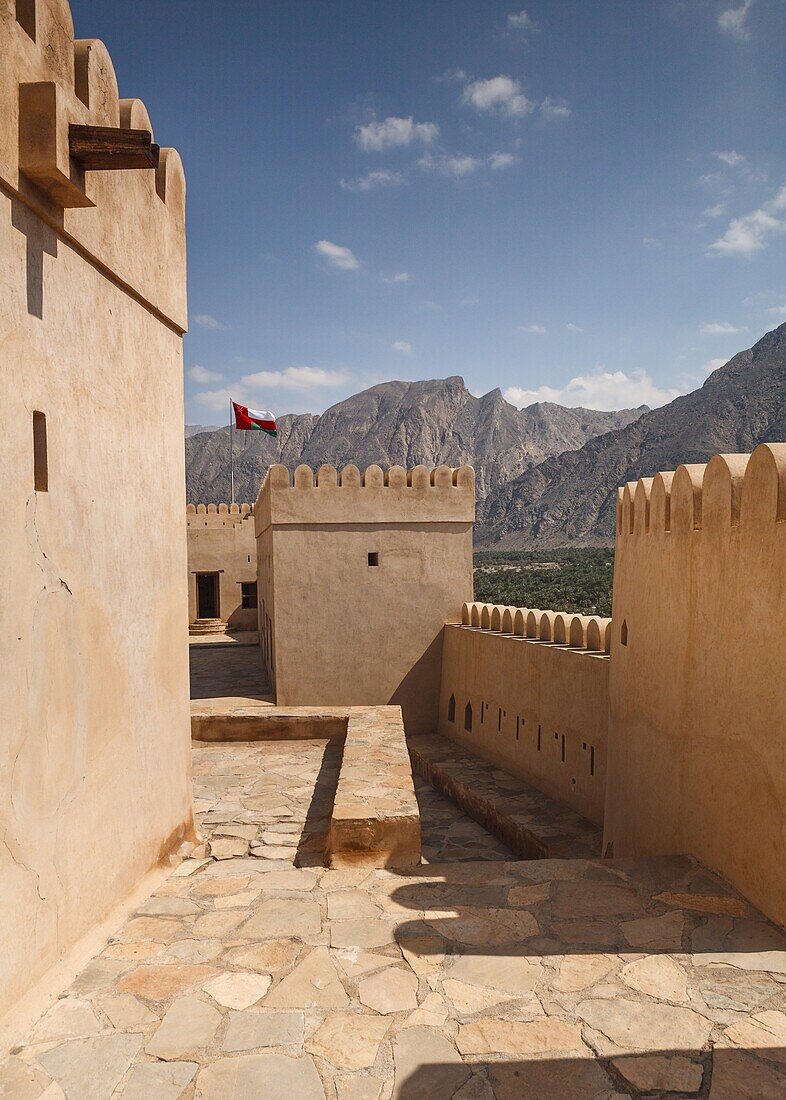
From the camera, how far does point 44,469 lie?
8.93 ft

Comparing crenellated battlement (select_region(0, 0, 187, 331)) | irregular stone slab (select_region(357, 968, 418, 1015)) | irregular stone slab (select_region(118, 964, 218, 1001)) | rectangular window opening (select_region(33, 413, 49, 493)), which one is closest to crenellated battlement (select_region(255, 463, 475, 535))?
crenellated battlement (select_region(0, 0, 187, 331))

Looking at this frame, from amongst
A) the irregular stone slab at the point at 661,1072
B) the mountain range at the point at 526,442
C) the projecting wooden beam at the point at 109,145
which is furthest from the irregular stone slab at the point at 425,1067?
the mountain range at the point at 526,442

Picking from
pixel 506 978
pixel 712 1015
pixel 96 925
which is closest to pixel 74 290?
pixel 96 925

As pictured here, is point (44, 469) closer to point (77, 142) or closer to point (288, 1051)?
point (77, 142)

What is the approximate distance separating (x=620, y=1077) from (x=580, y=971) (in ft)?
1.94

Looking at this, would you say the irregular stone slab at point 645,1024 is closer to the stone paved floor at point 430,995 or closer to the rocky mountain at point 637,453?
the stone paved floor at point 430,995

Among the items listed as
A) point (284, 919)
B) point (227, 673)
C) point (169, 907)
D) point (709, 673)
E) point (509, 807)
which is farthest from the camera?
point (227, 673)

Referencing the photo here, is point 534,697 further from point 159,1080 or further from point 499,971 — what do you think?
point 159,1080

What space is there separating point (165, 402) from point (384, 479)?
715 centimetres

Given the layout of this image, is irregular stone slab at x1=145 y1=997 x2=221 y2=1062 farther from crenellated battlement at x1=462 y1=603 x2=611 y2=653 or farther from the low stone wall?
crenellated battlement at x1=462 y1=603 x2=611 y2=653

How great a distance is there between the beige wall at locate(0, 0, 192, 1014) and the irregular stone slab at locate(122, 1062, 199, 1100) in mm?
541

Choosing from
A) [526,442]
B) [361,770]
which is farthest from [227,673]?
[526,442]

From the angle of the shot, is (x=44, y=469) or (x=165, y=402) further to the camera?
(x=165, y=402)

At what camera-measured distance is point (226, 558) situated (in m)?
18.5
